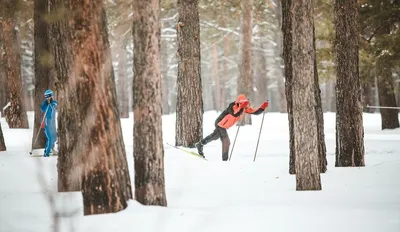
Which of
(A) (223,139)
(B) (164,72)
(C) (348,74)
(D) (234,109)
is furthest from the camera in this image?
(B) (164,72)

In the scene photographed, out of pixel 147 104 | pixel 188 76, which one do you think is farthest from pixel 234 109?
pixel 147 104

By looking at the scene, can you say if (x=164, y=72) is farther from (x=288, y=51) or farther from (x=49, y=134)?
(x=288, y=51)

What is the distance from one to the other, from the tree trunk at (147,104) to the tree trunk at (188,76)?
257 inches

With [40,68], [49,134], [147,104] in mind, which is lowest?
[49,134]

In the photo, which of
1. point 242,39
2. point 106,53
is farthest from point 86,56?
point 242,39

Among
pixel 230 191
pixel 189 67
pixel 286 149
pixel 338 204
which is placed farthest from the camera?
pixel 286 149

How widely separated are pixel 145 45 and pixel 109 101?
821 mm

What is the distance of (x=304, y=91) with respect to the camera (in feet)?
21.8

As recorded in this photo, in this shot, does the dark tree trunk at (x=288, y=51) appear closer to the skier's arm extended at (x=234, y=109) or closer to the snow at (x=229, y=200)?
the snow at (x=229, y=200)

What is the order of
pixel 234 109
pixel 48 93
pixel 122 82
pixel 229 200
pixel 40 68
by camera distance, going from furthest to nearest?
pixel 122 82 → pixel 40 68 → pixel 234 109 → pixel 48 93 → pixel 229 200

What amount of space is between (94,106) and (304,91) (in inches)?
131

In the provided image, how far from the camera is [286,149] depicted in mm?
12938

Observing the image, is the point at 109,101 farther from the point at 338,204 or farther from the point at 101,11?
the point at 338,204

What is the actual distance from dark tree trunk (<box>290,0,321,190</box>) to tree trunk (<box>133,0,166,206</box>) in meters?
2.38
